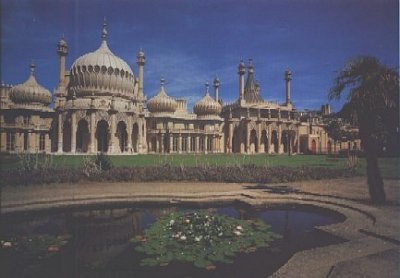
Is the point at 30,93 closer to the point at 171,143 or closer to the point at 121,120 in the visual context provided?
the point at 121,120

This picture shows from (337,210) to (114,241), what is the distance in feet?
18.2

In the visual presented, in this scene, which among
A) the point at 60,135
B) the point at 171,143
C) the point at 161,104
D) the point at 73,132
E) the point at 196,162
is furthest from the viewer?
the point at 161,104

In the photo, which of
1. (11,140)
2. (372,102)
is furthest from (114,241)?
(11,140)

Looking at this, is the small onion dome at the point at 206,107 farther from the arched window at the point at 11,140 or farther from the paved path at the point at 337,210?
the paved path at the point at 337,210

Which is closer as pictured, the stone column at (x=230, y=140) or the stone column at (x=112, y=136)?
the stone column at (x=112, y=136)

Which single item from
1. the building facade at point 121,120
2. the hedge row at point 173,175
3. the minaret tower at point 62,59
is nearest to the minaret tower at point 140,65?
the building facade at point 121,120

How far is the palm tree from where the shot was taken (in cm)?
812

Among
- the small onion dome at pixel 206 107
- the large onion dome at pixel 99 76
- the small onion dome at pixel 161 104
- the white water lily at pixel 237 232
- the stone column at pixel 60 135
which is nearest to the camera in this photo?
the white water lily at pixel 237 232

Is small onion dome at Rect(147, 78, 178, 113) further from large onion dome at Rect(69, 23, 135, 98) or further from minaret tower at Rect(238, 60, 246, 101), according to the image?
minaret tower at Rect(238, 60, 246, 101)

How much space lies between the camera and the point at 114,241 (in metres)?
6.22

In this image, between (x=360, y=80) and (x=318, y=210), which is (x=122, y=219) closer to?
(x=318, y=210)

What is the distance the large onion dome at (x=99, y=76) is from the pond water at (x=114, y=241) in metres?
36.7

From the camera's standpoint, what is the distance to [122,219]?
7801mm

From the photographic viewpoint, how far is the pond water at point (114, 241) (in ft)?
15.5
